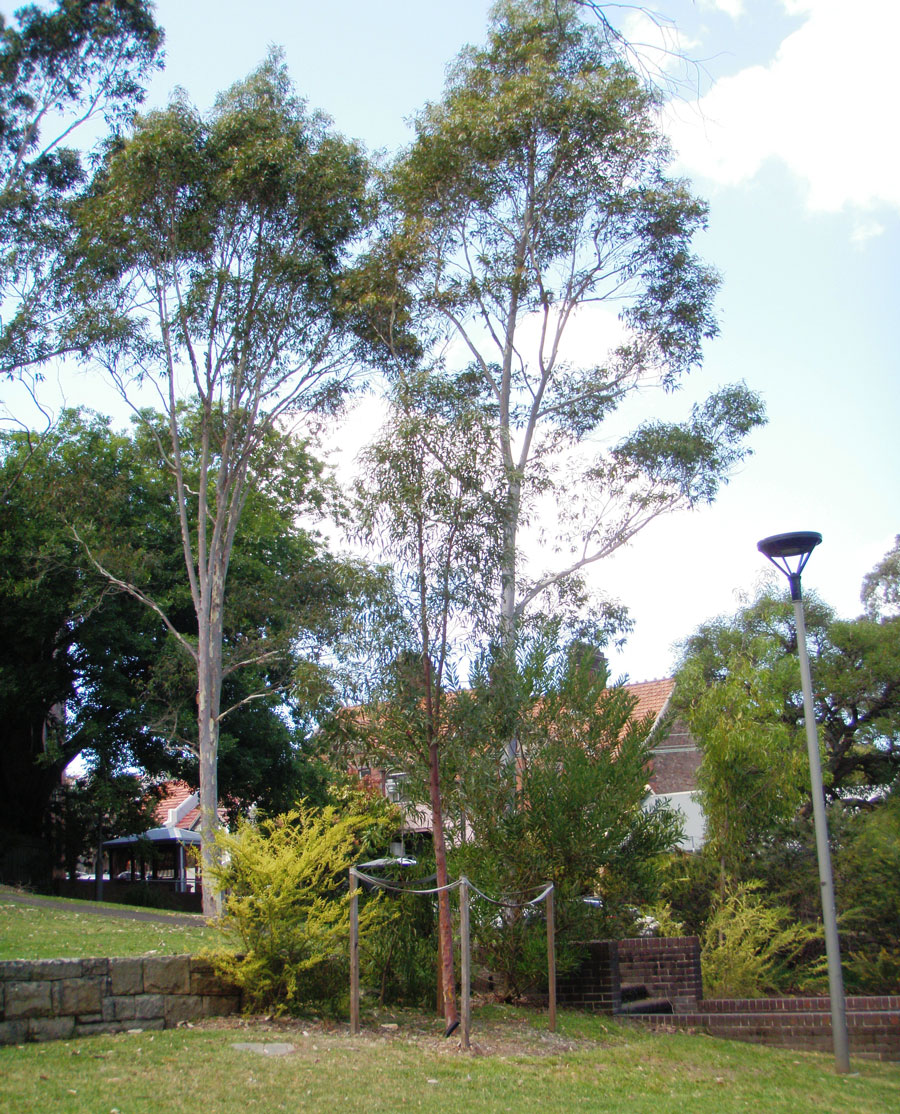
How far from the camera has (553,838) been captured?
34.2 ft

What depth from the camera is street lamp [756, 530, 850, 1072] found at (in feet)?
28.1

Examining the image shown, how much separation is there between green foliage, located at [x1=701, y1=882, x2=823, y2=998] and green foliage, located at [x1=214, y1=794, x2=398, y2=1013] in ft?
18.2

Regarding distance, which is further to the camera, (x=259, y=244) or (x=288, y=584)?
(x=288, y=584)

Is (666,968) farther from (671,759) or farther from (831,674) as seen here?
(671,759)

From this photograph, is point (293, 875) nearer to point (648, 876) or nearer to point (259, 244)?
point (648, 876)

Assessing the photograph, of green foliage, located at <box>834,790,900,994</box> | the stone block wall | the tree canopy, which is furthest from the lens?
the tree canopy

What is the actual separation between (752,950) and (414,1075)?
7101 mm

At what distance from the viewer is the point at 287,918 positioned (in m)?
8.50

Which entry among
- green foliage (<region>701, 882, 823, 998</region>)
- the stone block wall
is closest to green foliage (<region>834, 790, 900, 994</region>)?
green foliage (<region>701, 882, 823, 998</region>)

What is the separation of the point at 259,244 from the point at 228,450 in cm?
415

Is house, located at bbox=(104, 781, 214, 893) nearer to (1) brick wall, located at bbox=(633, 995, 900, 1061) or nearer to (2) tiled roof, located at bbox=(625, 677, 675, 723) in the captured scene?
(2) tiled roof, located at bbox=(625, 677, 675, 723)

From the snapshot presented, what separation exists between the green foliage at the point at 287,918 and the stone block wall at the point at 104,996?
0.88 feet

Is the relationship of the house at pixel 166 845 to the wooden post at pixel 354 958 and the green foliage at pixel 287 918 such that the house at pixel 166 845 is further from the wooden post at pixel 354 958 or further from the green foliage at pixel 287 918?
the wooden post at pixel 354 958

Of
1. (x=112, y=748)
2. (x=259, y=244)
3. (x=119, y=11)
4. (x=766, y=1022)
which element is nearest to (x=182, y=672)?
(x=112, y=748)
